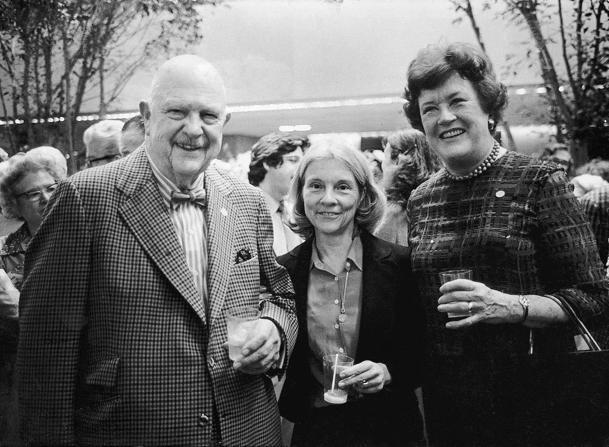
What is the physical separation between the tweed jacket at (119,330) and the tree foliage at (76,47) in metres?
2.07

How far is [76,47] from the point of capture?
147 inches

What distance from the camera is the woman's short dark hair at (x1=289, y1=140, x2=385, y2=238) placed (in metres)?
2.15

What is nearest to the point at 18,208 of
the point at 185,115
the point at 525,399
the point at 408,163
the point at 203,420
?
the point at 185,115

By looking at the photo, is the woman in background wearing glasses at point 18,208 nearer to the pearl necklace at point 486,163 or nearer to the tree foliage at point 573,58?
the pearl necklace at point 486,163

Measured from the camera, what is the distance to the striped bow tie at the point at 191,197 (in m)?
1.76

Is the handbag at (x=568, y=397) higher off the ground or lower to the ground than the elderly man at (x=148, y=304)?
lower

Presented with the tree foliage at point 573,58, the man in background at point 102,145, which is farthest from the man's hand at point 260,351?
the tree foliage at point 573,58

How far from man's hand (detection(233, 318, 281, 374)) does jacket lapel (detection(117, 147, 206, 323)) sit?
0.49ft

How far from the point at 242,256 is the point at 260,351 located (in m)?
0.30

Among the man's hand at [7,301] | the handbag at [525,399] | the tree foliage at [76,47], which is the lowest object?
the handbag at [525,399]

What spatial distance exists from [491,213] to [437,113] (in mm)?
363

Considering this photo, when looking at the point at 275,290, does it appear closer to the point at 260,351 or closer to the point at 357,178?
the point at 260,351

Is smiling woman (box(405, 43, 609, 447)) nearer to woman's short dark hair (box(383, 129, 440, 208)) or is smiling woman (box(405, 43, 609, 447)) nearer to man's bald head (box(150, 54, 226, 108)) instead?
man's bald head (box(150, 54, 226, 108))

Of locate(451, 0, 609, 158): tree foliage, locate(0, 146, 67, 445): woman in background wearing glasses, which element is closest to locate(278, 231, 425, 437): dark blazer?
locate(0, 146, 67, 445): woman in background wearing glasses
